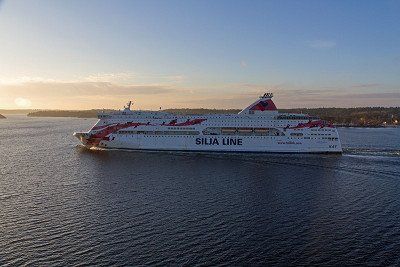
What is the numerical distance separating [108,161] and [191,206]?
24.8 m

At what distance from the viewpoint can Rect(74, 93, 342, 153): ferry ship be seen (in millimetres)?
58969

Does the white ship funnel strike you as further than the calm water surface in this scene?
Yes

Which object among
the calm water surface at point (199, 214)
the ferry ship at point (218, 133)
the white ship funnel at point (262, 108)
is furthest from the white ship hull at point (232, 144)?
the calm water surface at point (199, 214)

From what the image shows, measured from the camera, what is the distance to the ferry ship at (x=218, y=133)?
59.0m

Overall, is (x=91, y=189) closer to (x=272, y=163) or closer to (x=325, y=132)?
(x=272, y=163)

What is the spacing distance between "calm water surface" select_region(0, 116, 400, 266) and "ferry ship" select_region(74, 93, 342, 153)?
11190 mm

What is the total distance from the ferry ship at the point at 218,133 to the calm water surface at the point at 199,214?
11.2 meters

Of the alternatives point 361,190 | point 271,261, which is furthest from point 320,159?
point 271,261

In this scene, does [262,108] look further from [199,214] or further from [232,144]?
[199,214]

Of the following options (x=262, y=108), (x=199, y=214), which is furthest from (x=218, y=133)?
(x=199, y=214)

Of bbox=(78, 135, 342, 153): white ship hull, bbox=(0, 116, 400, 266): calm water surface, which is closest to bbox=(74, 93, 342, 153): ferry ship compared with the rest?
bbox=(78, 135, 342, 153): white ship hull

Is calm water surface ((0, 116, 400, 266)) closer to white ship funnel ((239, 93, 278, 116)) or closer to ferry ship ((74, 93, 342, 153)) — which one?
ferry ship ((74, 93, 342, 153))

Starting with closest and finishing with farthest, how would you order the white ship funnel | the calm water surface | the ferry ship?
the calm water surface, the ferry ship, the white ship funnel

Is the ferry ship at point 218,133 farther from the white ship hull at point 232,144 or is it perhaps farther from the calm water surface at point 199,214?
the calm water surface at point 199,214
